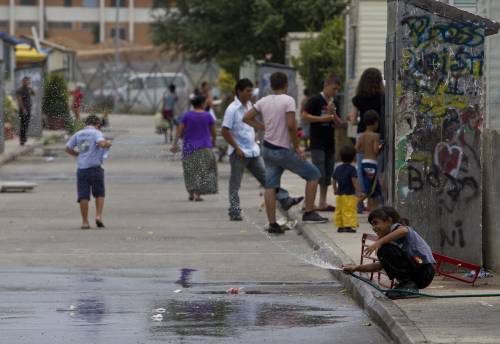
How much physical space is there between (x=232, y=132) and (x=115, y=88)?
52278 millimetres

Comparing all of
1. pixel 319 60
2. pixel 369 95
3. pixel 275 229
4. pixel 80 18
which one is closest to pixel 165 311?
pixel 275 229

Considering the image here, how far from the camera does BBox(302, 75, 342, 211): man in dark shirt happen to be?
17.4 meters

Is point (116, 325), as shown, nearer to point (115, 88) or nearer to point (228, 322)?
point (228, 322)

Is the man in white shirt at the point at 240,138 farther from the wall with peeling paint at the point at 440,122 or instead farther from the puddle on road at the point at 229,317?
the puddle on road at the point at 229,317

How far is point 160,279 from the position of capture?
1223 centimetres

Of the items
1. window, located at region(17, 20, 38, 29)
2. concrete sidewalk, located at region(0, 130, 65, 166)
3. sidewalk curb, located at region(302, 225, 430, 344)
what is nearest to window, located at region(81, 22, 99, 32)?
window, located at region(17, 20, 38, 29)

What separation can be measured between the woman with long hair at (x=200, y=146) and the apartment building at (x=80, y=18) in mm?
81914

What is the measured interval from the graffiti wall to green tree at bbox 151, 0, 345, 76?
30.4m

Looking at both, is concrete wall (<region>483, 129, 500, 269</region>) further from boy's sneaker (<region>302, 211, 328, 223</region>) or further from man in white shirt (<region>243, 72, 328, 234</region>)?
boy's sneaker (<region>302, 211, 328, 223</region>)

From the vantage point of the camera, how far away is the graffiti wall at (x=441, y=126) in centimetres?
1136

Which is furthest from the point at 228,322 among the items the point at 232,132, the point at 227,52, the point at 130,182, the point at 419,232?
the point at 227,52

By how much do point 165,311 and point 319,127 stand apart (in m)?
7.70

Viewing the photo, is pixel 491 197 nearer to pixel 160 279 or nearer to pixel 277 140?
pixel 160 279

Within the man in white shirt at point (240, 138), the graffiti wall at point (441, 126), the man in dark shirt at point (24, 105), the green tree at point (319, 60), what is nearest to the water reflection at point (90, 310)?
the graffiti wall at point (441, 126)
